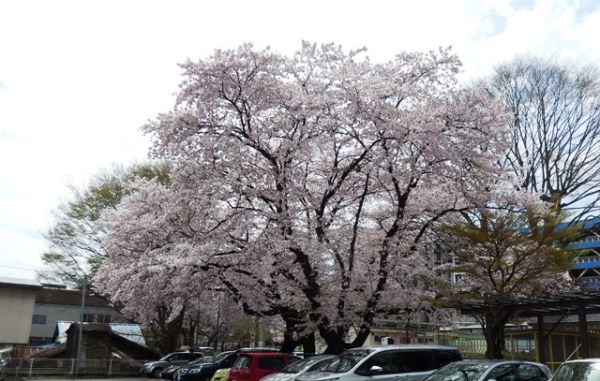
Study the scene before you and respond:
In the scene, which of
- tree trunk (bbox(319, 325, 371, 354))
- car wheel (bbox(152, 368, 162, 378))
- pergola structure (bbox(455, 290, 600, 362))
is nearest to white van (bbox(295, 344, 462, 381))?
pergola structure (bbox(455, 290, 600, 362))

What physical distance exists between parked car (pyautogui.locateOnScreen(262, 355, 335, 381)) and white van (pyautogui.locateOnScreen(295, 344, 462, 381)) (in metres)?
0.90

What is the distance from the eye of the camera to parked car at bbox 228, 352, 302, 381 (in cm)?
1705

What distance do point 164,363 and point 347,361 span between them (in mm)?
18726

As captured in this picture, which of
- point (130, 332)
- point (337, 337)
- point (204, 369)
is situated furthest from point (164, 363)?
point (337, 337)

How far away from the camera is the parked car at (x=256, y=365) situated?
17047mm

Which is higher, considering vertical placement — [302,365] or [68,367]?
[302,365]

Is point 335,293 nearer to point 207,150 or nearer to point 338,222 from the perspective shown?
point 338,222

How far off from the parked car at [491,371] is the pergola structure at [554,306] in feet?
8.96

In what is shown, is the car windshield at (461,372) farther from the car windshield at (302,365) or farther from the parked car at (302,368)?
the car windshield at (302,365)

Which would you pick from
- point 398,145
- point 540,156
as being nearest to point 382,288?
point 398,145

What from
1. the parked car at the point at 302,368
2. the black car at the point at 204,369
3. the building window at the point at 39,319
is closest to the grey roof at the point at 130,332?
the black car at the point at 204,369

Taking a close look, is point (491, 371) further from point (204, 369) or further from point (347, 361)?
point (204, 369)

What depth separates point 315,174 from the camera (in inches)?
795

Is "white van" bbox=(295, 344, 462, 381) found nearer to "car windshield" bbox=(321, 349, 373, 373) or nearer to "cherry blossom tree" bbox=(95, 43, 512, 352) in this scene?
"car windshield" bbox=(321, 349, 373, 373)
